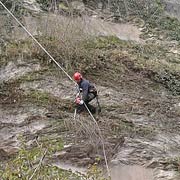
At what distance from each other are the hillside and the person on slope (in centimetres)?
38

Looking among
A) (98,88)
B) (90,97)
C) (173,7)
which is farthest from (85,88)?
(173,7)

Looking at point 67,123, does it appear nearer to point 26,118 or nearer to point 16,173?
point 26,118

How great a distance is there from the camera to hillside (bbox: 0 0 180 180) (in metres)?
10.2

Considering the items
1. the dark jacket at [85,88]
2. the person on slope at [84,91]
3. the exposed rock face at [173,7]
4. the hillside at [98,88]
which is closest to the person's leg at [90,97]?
the person on slope at [84,91]

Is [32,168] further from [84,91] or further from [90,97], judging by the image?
[90,97]

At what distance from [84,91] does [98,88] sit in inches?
50.6

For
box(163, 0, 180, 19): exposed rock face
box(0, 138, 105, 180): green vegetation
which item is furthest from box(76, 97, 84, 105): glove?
box(163, 0, 180, 19): exposed rock face

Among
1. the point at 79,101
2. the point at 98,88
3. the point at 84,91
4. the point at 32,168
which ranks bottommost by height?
the point at 98,88

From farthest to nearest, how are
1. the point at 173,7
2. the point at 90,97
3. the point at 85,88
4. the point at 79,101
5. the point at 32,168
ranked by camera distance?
1. the point at 173,7
2. the point at 90,97
3. the point at 79,101
4. the point at 85,88
5. the point at 32,168

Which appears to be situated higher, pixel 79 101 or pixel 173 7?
pixel 173 7

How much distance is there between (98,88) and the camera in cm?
1167

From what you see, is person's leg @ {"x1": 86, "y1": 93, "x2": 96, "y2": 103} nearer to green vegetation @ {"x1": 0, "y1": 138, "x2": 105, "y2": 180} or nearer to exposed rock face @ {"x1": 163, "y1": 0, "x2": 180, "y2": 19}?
green vegetation @ {"x1": 0, "y1": 138, "x2": 105, "y2": 180}

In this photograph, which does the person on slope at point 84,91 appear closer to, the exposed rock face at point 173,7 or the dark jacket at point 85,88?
the dark jacket at point 85,88

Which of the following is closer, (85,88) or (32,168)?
(32,168)
